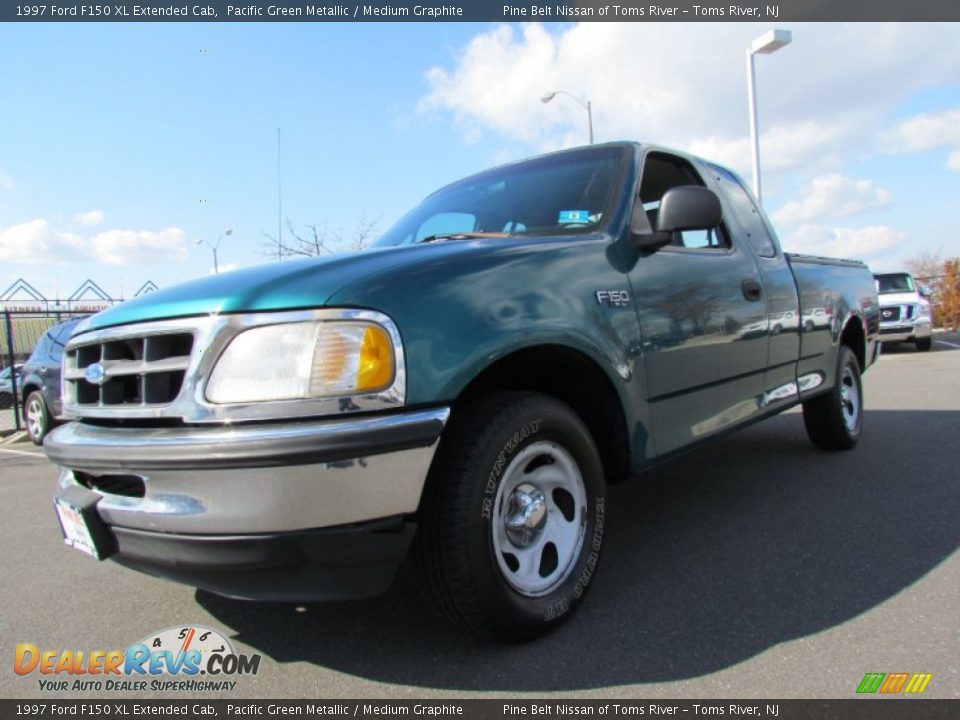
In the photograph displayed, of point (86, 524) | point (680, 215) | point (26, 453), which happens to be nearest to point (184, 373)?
point (86, 524)

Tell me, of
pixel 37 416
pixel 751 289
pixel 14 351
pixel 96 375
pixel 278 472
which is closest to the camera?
pixel 278 472

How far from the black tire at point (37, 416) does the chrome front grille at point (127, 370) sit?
7.20m

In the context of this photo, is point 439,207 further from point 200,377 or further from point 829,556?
point 829,556

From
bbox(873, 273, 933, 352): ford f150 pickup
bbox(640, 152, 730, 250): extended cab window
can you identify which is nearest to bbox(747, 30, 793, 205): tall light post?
bbox(873, 273, 933, 352): ford f150 pickup

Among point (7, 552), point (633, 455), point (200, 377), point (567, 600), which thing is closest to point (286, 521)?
point (200, 377)

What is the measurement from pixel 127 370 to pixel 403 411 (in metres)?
0.93

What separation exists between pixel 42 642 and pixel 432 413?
184 centimetres

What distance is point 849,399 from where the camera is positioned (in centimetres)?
514

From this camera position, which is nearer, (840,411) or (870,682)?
(870,682)

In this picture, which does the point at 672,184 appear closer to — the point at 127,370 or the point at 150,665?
the point at 127,370

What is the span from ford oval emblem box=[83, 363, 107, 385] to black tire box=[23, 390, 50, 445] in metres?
7.39

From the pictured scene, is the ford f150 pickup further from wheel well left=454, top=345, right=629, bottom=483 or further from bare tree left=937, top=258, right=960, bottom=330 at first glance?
wheel well left=454, top=345, right=629, bottom=483

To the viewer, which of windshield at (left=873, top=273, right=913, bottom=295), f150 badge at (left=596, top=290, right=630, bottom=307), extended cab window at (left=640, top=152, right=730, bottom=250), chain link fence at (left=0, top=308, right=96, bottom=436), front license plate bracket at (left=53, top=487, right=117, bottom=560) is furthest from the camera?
windshield at (left=873, top=273, right=913, bottom=295)

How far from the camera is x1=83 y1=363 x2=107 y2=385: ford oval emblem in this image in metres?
2.21
